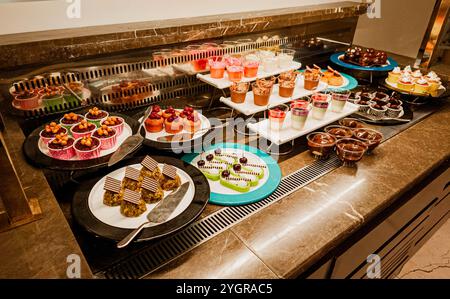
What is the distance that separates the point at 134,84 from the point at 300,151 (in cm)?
112

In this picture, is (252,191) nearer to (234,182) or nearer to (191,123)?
(234,182)

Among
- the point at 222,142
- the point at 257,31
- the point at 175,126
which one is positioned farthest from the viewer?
the point at 257,31

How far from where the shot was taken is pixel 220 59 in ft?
6.93

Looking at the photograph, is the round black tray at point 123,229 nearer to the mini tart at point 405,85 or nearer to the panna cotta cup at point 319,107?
the panna cotta cup at point 319,107

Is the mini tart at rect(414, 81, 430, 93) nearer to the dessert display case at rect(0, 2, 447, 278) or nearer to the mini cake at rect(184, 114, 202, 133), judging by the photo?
the dessert display case at rect(0, 2, 447, 278)

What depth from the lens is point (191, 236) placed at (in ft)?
4.19

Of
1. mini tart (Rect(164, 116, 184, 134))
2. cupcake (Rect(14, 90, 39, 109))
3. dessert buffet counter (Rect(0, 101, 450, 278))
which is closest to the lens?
dessert buffet counter (Rect(0, 101, 450, 278))

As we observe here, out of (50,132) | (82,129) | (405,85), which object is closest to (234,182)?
(82,129)

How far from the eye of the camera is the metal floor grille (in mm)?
1124

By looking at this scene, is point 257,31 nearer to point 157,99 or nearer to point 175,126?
point 157,99

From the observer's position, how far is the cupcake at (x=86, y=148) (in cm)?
141

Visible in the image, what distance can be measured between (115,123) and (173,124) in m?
0.31

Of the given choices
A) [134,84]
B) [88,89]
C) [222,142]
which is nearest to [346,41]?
[222,142]

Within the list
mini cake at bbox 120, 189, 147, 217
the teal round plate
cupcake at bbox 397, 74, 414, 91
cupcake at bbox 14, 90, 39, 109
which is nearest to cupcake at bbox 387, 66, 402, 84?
cupcake at bbox 397, 74, 414, 91
